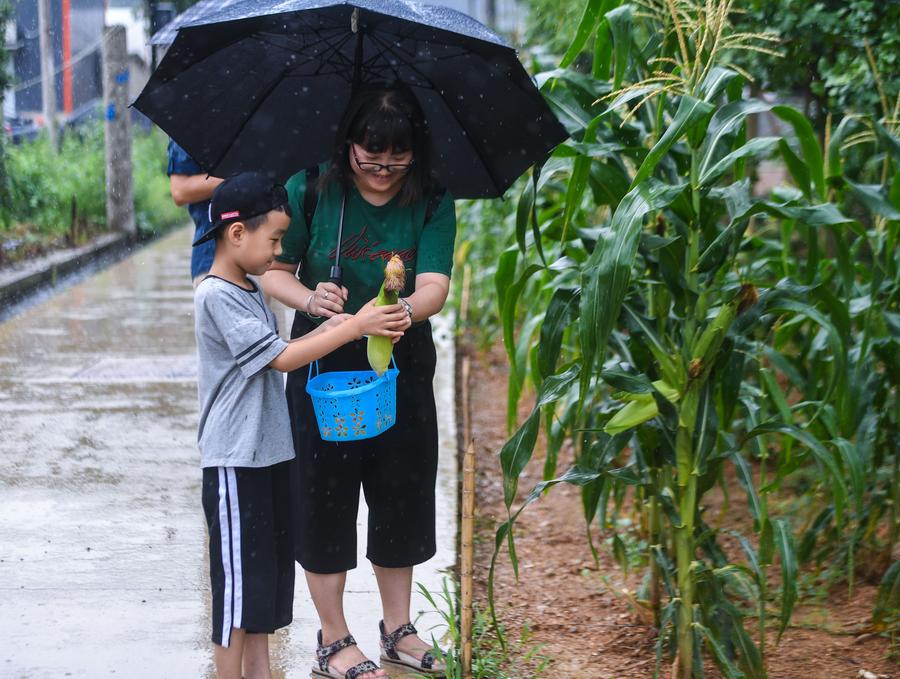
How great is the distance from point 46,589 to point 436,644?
1.39m

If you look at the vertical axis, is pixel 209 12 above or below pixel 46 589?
above

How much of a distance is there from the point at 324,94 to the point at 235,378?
39.3 inches

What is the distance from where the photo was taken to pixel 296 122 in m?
3.57

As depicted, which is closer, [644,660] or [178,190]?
[644,660]

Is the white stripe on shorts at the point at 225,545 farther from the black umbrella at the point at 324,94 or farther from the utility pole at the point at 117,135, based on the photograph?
the utility pole at the point at 117,135

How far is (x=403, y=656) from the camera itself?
3531 mm

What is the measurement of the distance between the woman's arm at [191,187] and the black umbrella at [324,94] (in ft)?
2.91

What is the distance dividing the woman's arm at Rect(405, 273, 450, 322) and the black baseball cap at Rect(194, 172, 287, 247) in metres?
0.45

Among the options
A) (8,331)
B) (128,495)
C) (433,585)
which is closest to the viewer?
(433,585)

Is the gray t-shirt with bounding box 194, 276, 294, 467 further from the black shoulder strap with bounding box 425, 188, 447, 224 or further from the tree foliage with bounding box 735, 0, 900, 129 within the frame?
the tree foliage with bounding box 735, 0, 900, 129

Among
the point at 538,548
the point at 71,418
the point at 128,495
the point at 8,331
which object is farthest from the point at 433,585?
the point at 8,331

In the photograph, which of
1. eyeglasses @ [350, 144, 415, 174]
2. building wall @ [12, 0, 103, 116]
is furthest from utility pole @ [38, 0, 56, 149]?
eyeglasses @ [350, 144, 415, 174]

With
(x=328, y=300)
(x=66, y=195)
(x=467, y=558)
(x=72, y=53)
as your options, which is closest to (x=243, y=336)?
(x=328, y=300)

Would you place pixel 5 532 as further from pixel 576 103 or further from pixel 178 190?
pixel 576 103
